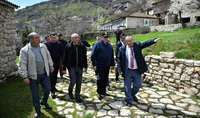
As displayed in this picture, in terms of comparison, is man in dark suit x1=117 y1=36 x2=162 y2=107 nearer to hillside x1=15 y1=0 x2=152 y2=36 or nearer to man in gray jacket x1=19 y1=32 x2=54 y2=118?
man in gray jacket x1=19 y1=32 x2=54 y2=118

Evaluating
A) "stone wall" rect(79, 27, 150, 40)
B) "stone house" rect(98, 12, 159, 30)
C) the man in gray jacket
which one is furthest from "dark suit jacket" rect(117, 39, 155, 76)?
"stone house" rect(98, 12, 159, 30)

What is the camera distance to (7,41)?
6.98 m

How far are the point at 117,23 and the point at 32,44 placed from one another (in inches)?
1247

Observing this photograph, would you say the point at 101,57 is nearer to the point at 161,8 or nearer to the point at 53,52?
→ the point at 53,52

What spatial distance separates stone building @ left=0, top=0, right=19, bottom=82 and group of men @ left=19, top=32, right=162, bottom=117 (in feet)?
11.7

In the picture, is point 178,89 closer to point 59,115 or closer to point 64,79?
point 59,115

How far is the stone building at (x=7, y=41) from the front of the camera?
21.5 ft

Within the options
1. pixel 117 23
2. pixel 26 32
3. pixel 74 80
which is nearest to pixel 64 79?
pixel 74 80

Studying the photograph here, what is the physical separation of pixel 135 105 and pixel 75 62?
2196 mm

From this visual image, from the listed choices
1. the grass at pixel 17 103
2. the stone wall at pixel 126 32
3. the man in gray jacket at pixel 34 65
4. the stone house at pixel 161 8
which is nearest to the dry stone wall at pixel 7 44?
the grass at pixel 17 103

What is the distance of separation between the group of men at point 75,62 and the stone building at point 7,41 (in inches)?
140

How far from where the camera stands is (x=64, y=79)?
22.1 feet

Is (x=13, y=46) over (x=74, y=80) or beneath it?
over

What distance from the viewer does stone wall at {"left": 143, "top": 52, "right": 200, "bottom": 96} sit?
4391mm
